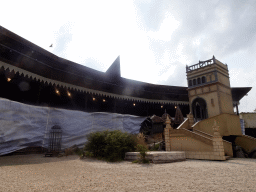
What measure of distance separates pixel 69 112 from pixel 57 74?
3.79 metres

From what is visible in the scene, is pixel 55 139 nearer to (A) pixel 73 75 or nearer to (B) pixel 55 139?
(B) pixel 55 139

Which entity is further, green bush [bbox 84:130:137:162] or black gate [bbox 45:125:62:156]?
black gate [bbox 45:125:62:156]

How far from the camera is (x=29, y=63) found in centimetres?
1218

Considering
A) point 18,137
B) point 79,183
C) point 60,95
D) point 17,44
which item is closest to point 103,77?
point 60,95

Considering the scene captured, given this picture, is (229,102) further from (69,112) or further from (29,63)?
(29,63)

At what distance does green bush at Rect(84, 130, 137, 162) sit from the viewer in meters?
9.35

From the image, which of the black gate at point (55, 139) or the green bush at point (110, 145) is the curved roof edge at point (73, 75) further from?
the green bush at point (110, 145)

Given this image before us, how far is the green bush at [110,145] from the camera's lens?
9349 mm

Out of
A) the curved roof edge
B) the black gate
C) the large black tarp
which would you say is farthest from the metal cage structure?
the curved roof edge

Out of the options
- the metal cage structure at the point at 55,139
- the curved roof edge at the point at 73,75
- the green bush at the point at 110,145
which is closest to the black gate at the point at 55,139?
the metal cage structure at the point at 55,139

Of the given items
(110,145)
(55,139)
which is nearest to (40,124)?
(55,139)

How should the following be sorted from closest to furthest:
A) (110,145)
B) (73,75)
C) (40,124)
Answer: (110,145)
(40,124)
(73,75)

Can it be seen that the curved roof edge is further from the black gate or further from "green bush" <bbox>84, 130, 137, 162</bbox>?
"green bush" <bbox>84, 130, 137, 162</bbox>

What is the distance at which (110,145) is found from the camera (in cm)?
963
